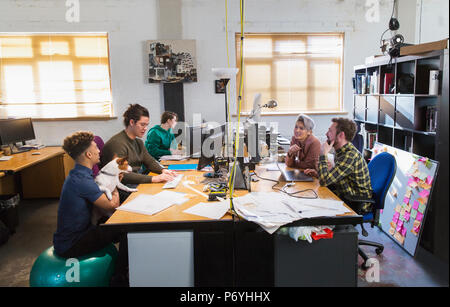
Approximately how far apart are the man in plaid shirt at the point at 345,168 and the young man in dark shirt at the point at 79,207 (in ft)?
4.83

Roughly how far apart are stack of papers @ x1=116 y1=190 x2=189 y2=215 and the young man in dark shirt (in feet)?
0.44

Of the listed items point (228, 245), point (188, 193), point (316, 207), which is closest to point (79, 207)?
point (188, 193)

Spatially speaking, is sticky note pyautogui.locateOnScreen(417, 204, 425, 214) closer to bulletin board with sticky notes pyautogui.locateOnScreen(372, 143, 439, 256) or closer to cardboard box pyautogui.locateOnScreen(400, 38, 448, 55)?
bulletin board with sticky notes pyautogui.locateOnScreen(372, 143, 439, 256)

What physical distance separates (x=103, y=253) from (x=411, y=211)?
2448mm

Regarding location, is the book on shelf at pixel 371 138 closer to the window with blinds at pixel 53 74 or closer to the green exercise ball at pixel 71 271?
the green exercise ball at pixel 71 271

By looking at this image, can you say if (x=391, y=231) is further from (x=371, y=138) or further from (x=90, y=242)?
(x=90, y=242)

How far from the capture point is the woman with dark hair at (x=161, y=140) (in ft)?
12.9

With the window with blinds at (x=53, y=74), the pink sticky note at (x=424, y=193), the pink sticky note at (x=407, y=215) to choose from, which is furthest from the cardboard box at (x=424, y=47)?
the window with blinds at (x=53, y=74)

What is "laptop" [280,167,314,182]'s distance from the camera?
2.70 metres

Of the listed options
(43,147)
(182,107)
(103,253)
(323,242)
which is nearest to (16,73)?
(43,147)

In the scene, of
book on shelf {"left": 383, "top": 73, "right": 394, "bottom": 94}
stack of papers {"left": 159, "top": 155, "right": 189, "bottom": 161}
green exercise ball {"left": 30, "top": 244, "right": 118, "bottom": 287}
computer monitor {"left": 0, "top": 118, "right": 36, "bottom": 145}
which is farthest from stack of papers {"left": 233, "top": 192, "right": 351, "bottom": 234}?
computer monitor {"left": 0, "top": 118, "right": 36, "bottom": 145}

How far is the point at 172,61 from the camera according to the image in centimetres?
507

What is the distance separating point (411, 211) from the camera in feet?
9.93
